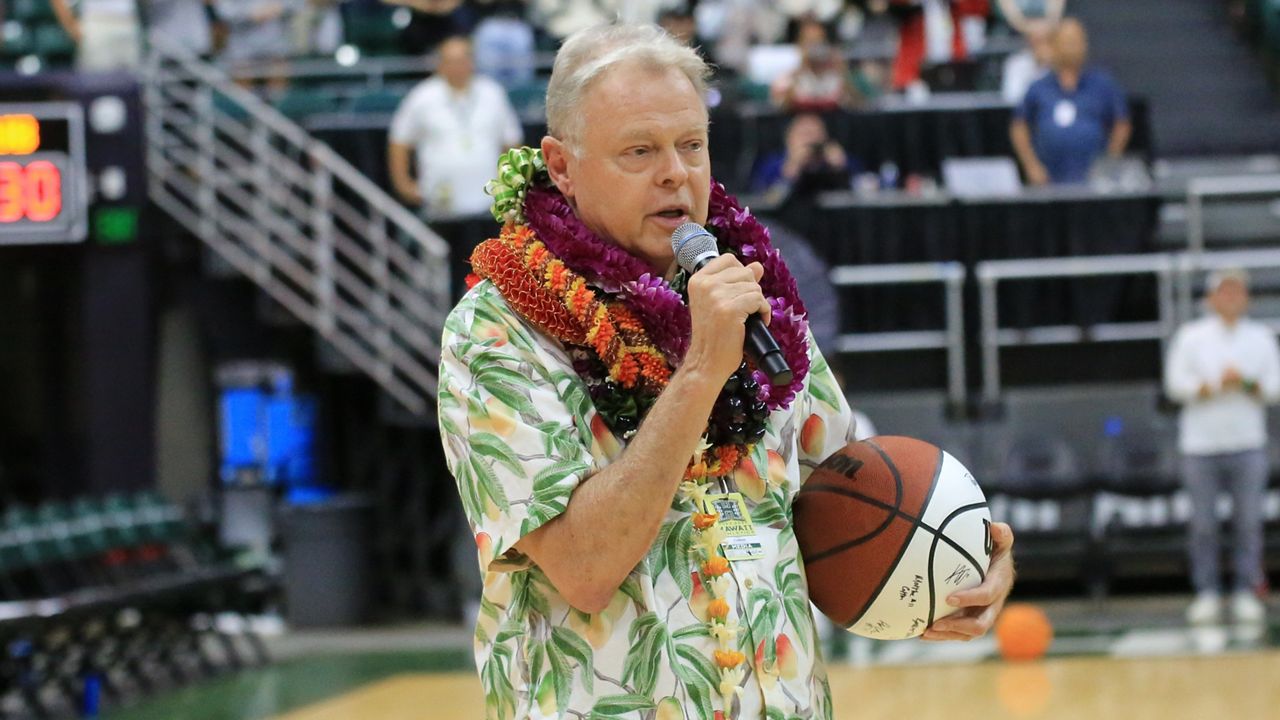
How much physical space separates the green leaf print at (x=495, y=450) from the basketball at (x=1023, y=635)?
6884 millimetres

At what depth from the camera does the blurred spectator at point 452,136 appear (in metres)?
11.2

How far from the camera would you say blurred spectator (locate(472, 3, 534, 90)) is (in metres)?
13.1

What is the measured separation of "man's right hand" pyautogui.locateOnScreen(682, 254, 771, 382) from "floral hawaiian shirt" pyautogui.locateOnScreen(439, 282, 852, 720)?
0.74 feet

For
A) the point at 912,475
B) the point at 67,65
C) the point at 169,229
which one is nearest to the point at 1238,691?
the point at 912,475

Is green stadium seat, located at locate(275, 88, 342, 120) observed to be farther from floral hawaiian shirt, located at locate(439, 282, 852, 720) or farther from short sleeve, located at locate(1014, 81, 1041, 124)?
floral hawaiian shirt, located at locate(439, 282, 852, 720)

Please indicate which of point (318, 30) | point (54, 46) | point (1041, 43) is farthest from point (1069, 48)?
point (54, 46)

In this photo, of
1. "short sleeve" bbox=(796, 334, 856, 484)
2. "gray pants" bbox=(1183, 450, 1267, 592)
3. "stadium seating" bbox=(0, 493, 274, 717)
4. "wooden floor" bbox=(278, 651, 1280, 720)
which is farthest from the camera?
"gray pants" bbox=(1183, 450, 1267, 592)

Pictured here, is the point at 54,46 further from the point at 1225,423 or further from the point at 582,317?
the point at 582,317

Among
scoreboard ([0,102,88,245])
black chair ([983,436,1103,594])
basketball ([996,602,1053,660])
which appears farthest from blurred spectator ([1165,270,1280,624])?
scoreboard ([0,102,88,245])

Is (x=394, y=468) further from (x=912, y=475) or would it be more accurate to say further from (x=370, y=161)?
(x=912, y=475)

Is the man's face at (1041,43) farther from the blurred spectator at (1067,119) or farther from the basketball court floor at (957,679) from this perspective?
the basketball court floor at (957,679)

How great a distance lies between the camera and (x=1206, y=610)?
392 inches

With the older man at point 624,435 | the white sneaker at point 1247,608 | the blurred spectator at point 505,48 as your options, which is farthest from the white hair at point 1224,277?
the older man at point 624,435
